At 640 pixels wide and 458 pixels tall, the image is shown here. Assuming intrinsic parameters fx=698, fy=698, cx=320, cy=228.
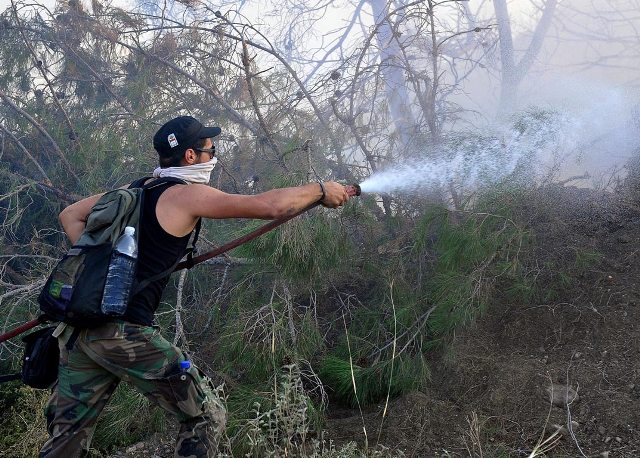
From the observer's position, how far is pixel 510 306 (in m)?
4.48

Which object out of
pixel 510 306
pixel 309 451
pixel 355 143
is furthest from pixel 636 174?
pixel 309 451

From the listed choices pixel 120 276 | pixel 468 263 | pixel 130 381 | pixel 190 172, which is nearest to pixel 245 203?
pixel 190 172

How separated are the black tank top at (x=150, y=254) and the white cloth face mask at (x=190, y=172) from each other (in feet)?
0.22

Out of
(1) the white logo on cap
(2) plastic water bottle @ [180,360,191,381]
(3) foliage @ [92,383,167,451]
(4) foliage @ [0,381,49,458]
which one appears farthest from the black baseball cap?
(4) foliage @ [0,381,49,458]

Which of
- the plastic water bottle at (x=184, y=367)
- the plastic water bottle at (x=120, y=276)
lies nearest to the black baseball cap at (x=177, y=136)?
the plastic water bottle at (x=120, y=276)

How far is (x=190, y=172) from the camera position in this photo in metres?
3.05

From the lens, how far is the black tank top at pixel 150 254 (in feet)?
9.62

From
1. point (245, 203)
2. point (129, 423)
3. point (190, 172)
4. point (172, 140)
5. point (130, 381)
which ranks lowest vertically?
point (129, 423)

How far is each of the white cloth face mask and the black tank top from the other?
0.07 m

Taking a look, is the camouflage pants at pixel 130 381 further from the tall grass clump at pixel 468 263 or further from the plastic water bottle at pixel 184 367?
the tall grass clump at pixel 468 263

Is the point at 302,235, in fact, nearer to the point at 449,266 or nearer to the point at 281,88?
the point at 449,266

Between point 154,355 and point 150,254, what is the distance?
16.6 inches

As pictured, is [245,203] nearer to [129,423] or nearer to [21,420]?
[129,423]

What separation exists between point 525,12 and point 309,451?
5953 millimetres
